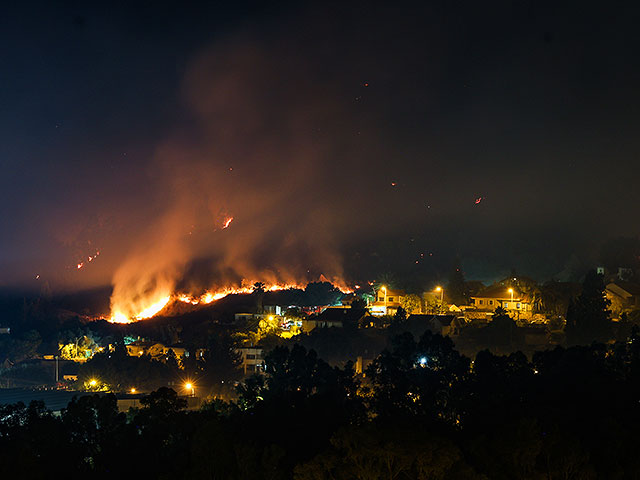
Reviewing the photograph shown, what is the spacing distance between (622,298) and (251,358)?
24.8 meters

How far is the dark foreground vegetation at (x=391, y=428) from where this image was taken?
551 inches

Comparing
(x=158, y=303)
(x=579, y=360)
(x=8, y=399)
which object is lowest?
(x=8, y=399)

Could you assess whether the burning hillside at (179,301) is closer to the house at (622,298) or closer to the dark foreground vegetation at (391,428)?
the house at (622,298)

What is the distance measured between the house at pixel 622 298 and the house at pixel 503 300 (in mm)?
5289

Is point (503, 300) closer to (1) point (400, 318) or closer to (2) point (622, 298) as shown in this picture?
(2) point (622, 298)

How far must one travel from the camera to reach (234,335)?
45969mm

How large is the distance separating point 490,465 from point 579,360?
9422 millimetres

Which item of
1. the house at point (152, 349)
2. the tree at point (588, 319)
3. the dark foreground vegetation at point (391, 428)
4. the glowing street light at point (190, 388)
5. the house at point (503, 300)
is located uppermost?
the house at point (503, 300)

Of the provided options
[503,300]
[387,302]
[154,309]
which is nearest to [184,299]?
[154,309]

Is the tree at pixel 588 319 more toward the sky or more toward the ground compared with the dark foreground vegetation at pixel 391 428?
more toward the sky

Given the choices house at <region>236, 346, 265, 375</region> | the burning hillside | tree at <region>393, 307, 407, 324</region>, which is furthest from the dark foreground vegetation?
the burning hillside

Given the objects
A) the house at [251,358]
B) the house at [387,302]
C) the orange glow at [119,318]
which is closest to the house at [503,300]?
the house at [387,302]

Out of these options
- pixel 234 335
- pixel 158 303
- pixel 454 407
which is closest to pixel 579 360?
pixel 454 407

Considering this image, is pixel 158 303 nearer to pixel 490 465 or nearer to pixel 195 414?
pixel 195 414
